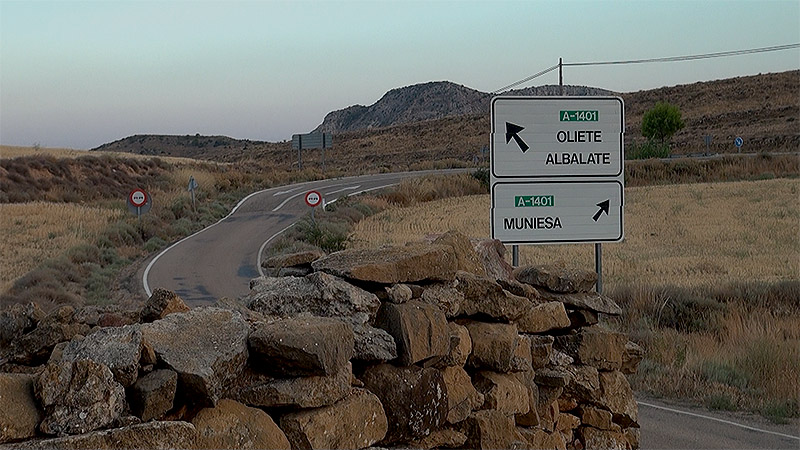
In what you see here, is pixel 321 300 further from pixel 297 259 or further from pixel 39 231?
pixel 39 231

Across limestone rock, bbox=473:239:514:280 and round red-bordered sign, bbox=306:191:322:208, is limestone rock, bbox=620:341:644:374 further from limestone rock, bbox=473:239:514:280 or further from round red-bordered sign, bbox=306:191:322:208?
round red-bordered sign, bbox=306:191:322:208

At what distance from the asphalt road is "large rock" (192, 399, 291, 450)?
5.69 meters

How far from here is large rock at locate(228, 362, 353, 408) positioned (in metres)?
3.76

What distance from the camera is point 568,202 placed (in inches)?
428

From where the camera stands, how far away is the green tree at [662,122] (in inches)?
3049

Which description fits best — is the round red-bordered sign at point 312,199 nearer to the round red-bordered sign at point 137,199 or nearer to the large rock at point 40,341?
the round red-bordered sign at point 137,199

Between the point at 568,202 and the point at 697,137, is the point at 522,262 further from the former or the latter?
the point at 697,137

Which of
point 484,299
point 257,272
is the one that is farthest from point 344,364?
Result: point 257,272

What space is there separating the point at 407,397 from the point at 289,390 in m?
0.90

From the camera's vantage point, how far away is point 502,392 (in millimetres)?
5336

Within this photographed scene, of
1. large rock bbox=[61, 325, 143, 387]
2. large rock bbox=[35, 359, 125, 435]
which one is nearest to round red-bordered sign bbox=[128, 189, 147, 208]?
large rock bbox=[61, 325, 143, 387]

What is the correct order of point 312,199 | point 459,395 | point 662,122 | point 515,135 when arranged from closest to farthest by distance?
point 459,395, point 515,135, point 312,199, point 662,122

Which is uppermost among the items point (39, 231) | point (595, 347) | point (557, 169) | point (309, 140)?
point (309, 140)

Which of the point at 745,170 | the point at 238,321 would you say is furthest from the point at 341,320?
the point at 745,170
